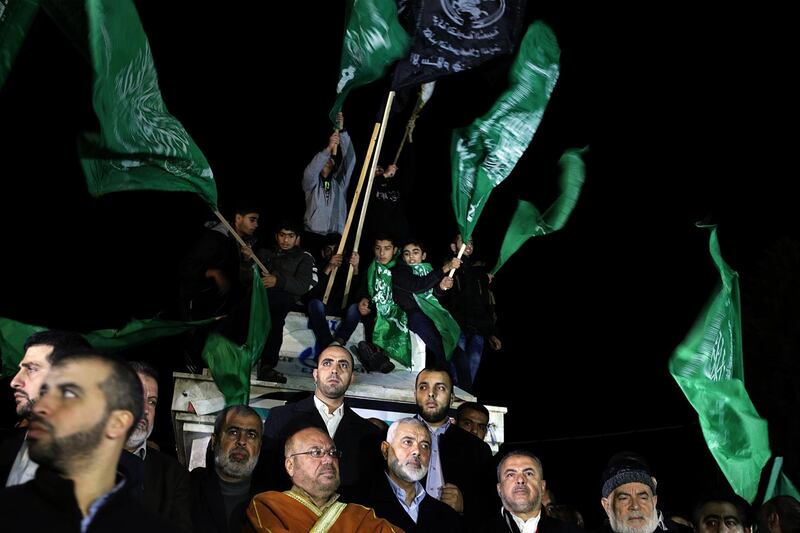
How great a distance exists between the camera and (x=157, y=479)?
404 centimetres

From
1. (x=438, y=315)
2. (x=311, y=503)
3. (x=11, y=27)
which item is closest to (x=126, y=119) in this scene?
(x=11, y=27)

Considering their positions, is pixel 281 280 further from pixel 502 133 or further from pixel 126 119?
pixel 126 119

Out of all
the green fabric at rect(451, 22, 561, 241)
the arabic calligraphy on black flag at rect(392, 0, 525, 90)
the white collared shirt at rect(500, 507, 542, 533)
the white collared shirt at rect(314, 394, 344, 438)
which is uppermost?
the arabic calligraphy on black flag at rect(392, 0, 525, 90)

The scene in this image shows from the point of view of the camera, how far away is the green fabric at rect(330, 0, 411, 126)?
22.1 ft

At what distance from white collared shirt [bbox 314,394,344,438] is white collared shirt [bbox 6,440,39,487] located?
240 cm

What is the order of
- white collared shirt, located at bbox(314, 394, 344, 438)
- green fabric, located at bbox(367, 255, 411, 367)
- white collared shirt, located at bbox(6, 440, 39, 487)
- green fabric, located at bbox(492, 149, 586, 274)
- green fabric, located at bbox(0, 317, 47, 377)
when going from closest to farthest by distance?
white collared shirt, located at bbox(6, 440, 39, 487)
green fabric, located at bbox(0, 317, 47, 377)
white collared shirt, located at bbox(314, 394, 344, 438)
green fabric, located at bbox(492, 149, 586, 274)
green fabric, located at bbox(367, 255, 411, 367)

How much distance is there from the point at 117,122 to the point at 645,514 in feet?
11.8

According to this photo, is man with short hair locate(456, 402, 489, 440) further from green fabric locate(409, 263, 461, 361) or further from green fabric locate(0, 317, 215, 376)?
green fabric locate(409, 263, 461, 361)

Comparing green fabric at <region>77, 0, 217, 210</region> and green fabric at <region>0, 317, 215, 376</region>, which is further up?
green fabric at <region>77, 0, 217, 210</region>

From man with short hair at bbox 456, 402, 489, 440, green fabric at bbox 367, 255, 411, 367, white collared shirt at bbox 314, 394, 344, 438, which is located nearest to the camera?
white collared shirt at bbox 314, 394, 344, 438

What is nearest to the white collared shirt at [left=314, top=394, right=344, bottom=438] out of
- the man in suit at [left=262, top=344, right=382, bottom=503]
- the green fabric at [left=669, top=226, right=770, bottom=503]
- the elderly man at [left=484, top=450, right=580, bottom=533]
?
the man in suit at [left=262, top=344, right=382, bottom=503]

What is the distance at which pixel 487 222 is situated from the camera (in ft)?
56.7

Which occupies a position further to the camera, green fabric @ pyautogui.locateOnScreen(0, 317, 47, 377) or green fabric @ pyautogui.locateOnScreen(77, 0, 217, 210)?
green fabric @ pyautogui.locateOnScreen(0, 317, 47, 377)

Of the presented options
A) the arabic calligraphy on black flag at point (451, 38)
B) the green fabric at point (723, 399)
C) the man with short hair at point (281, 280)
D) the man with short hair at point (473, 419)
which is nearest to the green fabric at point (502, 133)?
the arabic calligraphy on black flag at point (451, 38)
